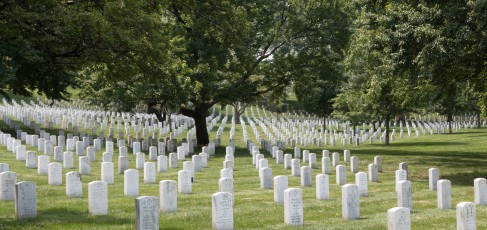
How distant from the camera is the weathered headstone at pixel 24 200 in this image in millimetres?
11156

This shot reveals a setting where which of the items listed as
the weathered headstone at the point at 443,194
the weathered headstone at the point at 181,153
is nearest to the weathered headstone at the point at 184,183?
the weathered headstone at the point at 443,194

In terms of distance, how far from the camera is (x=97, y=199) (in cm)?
1186

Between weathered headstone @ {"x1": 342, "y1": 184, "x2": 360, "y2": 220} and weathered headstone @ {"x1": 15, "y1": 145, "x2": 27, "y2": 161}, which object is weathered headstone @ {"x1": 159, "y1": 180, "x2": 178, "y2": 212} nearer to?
weathered headstone @ {"x1": 342, "y1": 184, "x2": 360, "y2": 220}

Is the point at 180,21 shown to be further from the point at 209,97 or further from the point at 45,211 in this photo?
the point at 45,211

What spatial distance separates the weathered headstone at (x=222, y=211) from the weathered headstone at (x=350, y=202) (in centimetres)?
262

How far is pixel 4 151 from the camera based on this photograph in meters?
25.6

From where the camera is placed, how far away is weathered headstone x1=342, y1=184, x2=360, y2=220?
1212 cm

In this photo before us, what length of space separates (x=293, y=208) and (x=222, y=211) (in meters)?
1.55

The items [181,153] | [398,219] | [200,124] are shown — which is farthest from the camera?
[200,124]

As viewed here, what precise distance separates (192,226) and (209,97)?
1962 cm

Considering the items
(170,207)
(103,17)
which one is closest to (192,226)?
(170,207)

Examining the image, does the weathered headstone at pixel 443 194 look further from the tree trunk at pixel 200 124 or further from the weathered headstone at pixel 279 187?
the tree trunk at pixel 200 124

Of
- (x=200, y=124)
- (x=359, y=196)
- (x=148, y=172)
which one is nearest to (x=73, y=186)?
(x=148, y=172)

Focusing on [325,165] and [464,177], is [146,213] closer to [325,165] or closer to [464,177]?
[325,165]
